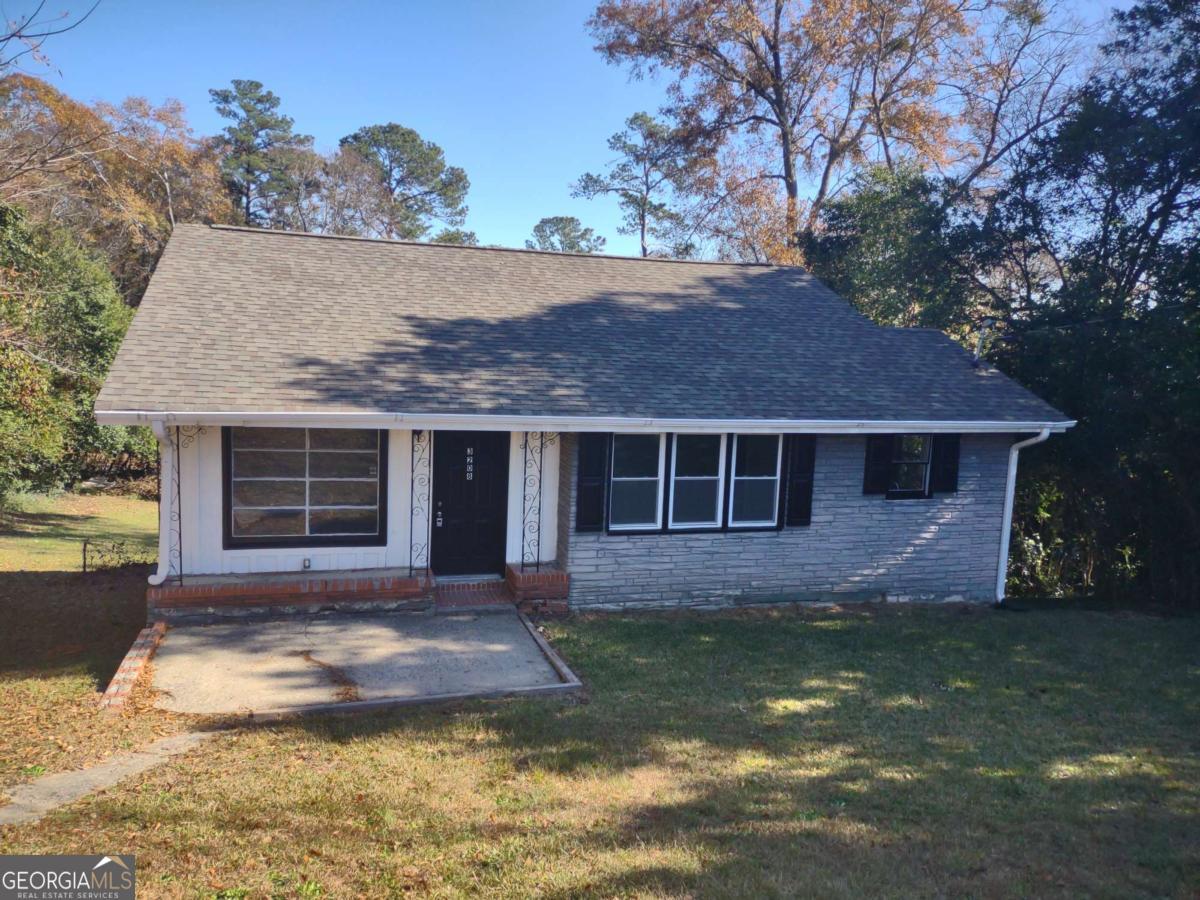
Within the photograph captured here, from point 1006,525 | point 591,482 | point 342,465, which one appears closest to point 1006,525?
point 1006,525

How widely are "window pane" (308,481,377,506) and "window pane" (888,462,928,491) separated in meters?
6.81

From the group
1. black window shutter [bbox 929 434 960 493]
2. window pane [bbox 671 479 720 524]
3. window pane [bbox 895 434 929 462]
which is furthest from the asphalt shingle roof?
window pane [bbox 671 479 720 524]

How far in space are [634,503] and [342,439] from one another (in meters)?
3.58

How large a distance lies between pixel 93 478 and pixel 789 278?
20.4 meters

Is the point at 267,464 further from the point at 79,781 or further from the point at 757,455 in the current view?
the point at 757,455

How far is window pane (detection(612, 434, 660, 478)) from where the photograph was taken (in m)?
10.1

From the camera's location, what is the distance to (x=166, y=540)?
8969 millimetres

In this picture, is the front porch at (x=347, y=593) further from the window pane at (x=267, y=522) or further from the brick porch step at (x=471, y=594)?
the window pane at (x=267, y=522)

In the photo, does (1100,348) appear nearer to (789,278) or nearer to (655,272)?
(789,278)

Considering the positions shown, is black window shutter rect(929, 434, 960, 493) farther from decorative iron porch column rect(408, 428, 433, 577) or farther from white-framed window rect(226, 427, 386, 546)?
white-framed window rect(226, 427, 386, 546)

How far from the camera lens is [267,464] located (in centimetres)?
959

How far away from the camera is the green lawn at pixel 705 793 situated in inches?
180

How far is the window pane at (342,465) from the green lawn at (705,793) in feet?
11.0

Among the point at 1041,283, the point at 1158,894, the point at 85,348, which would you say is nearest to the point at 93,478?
the point at 85,348
